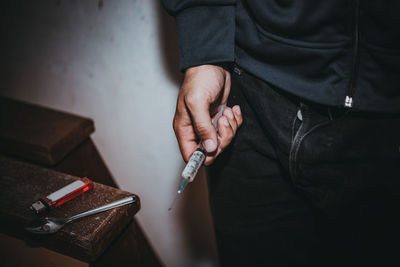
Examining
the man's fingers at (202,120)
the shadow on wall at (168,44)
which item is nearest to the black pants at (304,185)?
the man's fingers at (202,120)

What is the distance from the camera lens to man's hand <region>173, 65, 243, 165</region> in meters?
0.52

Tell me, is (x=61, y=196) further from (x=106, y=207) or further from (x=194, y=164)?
(x=194, y=164)

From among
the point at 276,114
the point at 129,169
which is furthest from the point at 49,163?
the point at 276,114

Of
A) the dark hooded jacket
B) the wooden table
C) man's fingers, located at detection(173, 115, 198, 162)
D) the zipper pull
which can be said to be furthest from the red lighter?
the zipper pull

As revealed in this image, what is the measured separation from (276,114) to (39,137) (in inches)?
29.7

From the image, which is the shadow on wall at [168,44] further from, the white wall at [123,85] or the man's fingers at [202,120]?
the man's fingers at [202,120]

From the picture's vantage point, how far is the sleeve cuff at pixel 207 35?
55 cm

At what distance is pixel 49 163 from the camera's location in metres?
0.87

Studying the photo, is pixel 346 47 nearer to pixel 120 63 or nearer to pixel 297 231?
pixel 297 231

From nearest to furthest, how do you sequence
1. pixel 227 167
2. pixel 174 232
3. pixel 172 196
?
pixel 227 167, pixel 172 196, pixel 174 232

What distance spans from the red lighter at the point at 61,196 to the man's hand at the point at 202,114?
25cm

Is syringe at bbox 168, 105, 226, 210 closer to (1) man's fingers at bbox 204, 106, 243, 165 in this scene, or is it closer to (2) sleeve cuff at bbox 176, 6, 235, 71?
(1) man's fingers at bbox 204, 106, 243, 165

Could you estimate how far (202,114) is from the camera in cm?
51

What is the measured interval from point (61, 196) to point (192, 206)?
0.62 meters
